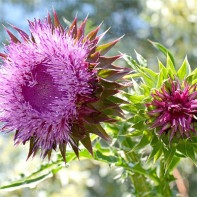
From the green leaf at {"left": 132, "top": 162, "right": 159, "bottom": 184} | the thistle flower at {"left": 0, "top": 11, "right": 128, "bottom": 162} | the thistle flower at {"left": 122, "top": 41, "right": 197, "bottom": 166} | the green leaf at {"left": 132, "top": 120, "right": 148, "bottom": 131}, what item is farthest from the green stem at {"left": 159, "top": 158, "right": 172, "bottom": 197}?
the thistle flower at {"left": 0, "top": 11, "right": 128, "bottom": 162}

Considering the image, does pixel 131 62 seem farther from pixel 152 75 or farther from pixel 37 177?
pixel 37 177

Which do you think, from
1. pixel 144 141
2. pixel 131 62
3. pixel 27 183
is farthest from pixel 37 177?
pixel 131 62

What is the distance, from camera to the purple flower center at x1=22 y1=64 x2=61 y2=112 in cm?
166

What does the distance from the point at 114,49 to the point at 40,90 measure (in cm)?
346

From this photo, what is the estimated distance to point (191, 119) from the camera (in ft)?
5.20

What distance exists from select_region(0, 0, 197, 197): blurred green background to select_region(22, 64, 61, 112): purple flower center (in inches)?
9.4

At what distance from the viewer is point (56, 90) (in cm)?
167

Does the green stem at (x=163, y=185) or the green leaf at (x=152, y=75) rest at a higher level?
the green leaf at (x=152, y=75)

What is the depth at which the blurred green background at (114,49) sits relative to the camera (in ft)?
10.7

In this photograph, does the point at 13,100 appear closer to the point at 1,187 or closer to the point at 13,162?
the point at 1,187

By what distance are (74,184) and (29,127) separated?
1862mm

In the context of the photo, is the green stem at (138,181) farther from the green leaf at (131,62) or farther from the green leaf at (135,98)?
the green leaf at (131,62)

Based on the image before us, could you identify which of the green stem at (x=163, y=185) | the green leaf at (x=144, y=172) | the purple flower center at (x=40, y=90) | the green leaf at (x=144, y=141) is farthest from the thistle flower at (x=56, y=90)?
the green stem at (x=163, y=185)

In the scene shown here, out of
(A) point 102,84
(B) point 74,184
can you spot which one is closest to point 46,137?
(A) point 102,84
